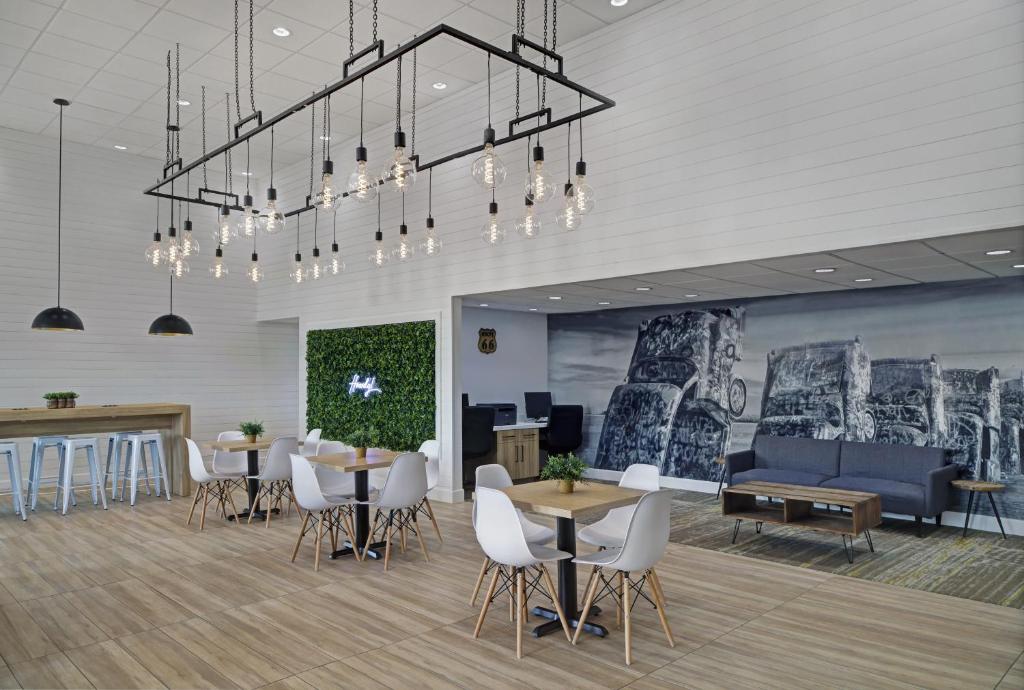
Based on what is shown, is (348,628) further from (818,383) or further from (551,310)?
(551,310)

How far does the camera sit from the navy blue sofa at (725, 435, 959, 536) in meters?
6.71

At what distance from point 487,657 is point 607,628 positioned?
2.80ft

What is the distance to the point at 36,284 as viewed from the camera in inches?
378

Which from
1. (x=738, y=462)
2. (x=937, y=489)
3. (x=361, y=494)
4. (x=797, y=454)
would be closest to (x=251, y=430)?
(x=361, y=494)

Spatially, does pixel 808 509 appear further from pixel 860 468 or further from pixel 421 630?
pixel 421 630

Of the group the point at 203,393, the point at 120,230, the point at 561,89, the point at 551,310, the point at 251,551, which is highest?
the point at 561,89

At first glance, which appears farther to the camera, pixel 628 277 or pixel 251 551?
pixel 628 277

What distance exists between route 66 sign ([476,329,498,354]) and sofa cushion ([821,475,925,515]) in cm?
535

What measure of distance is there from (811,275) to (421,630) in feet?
15.9

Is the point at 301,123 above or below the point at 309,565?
above

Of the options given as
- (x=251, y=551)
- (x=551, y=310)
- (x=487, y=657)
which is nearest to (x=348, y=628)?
(x=487, y=657)

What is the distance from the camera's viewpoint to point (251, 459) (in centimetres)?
754

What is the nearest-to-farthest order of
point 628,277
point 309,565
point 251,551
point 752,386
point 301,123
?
point 309,565 → point 251,551 → point 628,277 → point 752,386 → point 301,123

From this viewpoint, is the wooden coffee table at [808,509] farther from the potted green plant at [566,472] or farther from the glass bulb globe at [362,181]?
the glass bulb globe at [362,181]
